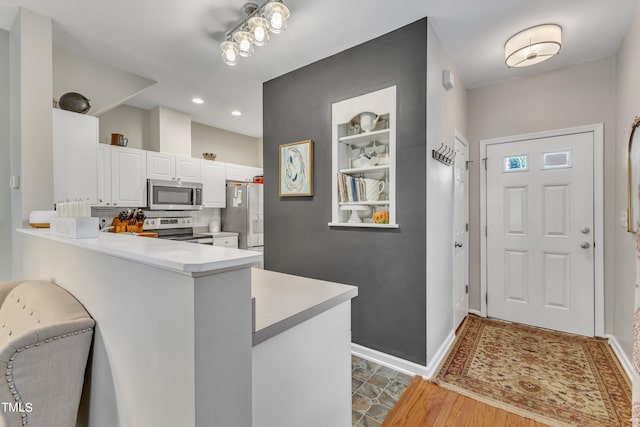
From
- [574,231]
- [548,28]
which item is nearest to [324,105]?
[548,28]

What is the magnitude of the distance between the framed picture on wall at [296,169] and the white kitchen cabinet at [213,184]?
1869mm

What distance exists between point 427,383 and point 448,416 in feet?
1.00

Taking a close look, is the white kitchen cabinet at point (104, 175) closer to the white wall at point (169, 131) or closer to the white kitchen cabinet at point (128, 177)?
the white kitchen cabinet at point (128, 177)

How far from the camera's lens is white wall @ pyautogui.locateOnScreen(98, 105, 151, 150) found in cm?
357

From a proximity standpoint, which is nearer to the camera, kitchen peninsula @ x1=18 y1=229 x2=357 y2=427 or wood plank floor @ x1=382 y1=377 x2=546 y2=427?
kitchen peninsula @ x1=18 y1=229 x2=357 y2=427

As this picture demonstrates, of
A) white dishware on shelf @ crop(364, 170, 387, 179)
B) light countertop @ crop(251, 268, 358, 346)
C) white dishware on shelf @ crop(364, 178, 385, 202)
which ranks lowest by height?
light countertop @ crop(251, 268, 358, 346)

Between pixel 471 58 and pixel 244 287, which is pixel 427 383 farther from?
pixel 471 58

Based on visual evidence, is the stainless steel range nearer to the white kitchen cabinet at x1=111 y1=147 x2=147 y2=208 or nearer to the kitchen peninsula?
the white kitchen cabinet at x1=111 y1=147 x2=147 y2=208

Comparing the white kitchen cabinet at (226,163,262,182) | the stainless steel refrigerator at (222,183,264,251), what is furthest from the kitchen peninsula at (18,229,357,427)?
the white kitchen cabinet at (226,163,262,182)

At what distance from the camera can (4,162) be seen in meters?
2.27

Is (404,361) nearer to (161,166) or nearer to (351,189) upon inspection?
(351,189)

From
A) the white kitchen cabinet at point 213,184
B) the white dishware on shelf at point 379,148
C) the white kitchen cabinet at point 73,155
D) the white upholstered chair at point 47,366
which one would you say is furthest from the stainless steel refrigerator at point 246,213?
the white upholstered chair at point 47,366

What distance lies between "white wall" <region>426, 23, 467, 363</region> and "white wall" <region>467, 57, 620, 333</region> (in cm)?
72

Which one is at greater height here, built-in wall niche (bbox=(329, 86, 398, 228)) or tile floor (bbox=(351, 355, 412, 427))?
built-in wall niche (bbox=(329, 86, 398, 228))
